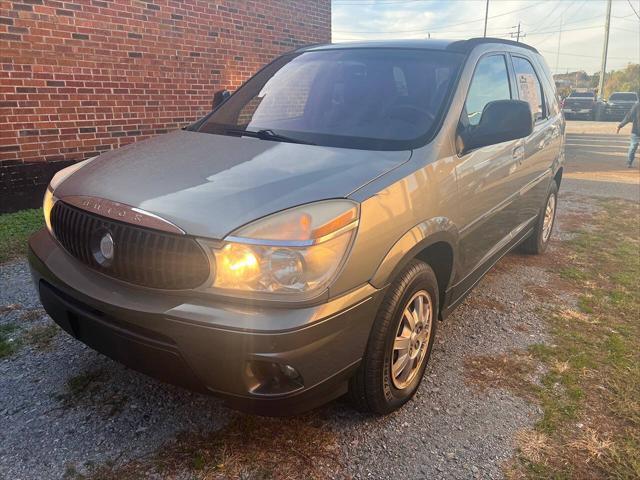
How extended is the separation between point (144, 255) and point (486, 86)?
2.51 meters

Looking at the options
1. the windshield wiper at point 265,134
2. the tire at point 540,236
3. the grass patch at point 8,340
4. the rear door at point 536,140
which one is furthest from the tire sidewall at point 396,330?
the tire at point 540,236

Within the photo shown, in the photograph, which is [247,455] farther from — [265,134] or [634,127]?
[634,127]

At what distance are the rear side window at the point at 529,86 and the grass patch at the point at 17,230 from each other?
15.0 feet

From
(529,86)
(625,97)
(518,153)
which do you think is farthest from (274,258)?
(625,97)

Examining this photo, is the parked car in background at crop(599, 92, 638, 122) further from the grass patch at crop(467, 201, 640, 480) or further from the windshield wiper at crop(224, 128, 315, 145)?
the windshield wiper at crop(224, 128, 315, 145)

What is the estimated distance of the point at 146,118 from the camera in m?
6.98

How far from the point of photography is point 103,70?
636 cm

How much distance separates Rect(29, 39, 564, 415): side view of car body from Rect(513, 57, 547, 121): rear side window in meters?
0.85

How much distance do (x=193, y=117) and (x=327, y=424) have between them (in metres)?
6.09

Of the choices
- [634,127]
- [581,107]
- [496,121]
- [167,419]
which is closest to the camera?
[167,419]

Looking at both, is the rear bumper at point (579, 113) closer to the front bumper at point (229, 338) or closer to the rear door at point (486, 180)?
the rear door at point (486, 180)

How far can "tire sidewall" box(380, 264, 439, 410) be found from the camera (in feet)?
7.81

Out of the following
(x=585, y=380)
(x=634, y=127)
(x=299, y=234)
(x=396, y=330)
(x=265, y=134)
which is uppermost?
(x=265, y=134)

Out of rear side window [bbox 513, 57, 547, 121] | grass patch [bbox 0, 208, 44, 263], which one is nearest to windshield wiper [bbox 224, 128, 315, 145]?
rear side window [bbox 513, 57, 547, 121]
